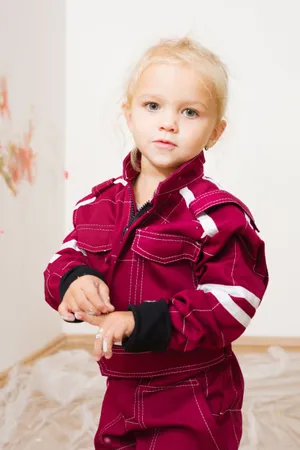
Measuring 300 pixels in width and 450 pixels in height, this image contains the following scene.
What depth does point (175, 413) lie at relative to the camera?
1039 millimetres

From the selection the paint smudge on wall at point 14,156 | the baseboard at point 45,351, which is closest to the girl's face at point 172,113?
the paint smudge on wall at point 14,156

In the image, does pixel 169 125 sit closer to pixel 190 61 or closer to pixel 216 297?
pixel 190 61

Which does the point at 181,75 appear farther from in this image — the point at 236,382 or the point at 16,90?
the point at 16,90

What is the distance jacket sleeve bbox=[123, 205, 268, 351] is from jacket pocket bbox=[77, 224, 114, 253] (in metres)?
0.17

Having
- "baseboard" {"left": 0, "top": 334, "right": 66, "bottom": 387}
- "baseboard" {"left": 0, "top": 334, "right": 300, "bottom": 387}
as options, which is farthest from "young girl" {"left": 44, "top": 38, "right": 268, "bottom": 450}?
"baseboard" {"left": 0, "top": 334, "right": 300, "bottom": 387}

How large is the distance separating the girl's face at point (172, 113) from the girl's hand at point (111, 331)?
0.96 ft

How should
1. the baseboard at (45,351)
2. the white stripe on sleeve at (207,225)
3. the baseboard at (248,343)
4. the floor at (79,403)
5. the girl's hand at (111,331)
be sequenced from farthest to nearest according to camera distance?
1. the baseboard at (248,343)
2. the baseboard at (45,351)
3. the floor at (79,403)
4. the white stripe on sleeve at (207,225)
5. the girl's hand at (111,331)

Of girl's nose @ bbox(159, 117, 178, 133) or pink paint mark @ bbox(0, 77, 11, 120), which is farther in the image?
pink paint mark @ bbox(0, 77, 11, 120)

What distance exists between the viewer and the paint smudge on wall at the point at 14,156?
7.70 feet

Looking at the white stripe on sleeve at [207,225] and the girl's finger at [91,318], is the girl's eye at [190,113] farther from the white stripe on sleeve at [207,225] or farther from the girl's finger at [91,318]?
the girl's finger at [91,318]

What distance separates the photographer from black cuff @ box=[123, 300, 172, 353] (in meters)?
0.92

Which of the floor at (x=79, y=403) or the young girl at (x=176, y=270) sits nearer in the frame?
the young girl at (x=176, y=270)

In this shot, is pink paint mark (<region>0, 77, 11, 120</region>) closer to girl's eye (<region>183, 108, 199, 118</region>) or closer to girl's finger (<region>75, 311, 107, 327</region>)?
girl's eye (<region>183, 108, 199, 118</region>)

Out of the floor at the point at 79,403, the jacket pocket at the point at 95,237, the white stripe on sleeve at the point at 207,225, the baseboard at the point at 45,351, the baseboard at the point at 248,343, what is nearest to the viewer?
the white stripe on sleeve at the point at 207,225
